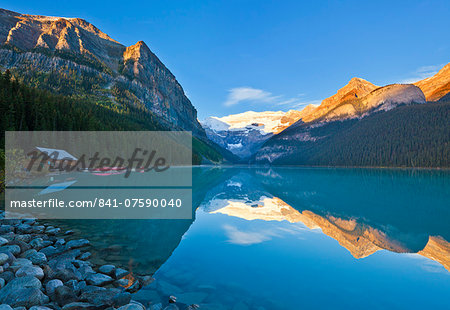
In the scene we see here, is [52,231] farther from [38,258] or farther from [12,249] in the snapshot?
[38,258]

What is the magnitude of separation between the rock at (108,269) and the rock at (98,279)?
0.52 metres

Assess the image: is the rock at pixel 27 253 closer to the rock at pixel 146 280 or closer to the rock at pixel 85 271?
the rock at pixel 85 271

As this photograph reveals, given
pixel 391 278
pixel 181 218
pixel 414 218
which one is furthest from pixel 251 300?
pixel 414 218

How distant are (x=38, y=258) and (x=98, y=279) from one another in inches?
169

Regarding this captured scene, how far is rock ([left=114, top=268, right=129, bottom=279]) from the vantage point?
35.0 ft

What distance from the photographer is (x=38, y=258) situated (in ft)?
38.0

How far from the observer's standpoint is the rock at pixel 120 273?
10.7 m

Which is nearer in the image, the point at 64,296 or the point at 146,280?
the point at 64,296

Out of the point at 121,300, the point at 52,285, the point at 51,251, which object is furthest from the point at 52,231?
the point at 121,300

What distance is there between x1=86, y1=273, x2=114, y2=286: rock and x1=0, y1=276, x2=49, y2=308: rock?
5.76 feet

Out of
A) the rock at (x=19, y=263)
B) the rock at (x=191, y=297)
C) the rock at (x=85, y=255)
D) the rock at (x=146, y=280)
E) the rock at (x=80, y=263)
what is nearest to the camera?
the rock at (x=191, y=297)

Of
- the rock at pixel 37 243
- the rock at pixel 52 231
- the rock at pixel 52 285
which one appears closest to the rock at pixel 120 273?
the rock at pixel 52 285

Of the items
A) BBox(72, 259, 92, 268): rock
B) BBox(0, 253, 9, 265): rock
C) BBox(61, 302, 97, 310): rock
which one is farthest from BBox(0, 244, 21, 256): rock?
BBox(61, 302, 97, 310): rock

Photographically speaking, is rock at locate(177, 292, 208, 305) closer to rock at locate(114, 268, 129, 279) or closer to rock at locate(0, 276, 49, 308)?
rock at locate(114, 268, 129, 279)
